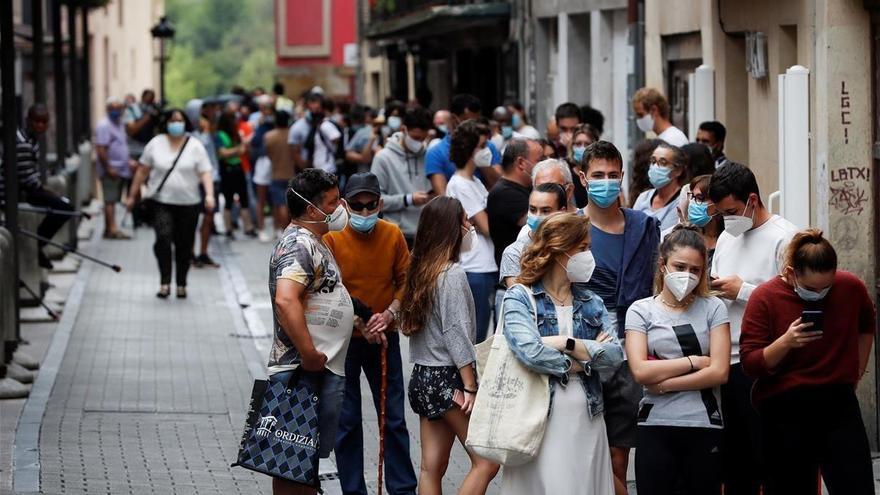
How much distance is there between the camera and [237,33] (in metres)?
142

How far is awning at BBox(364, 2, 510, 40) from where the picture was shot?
26.2 metres

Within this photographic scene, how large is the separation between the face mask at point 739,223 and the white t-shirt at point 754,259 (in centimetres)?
6

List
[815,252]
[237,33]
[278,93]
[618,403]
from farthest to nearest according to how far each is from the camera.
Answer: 1. [237,33]
2. [278,93]
3. [618,403]
4. [815,252]

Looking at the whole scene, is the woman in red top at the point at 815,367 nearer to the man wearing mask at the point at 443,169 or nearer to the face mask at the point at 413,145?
the man wearing mask at the point at 443,169

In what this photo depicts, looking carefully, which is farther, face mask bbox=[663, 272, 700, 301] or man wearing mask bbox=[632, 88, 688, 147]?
man wearing mask bbox=[632, 88, 688, 147]

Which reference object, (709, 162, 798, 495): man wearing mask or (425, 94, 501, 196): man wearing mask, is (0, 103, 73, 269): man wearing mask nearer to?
(425, 94, 501, 196): man wearing mask

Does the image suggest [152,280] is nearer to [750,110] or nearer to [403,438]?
[750,110]

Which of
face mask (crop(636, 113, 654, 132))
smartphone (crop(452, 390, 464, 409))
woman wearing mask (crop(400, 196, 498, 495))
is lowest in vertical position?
smartphone (crop(452, 390, 464, 409))

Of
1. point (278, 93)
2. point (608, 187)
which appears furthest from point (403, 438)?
point (278, 93)

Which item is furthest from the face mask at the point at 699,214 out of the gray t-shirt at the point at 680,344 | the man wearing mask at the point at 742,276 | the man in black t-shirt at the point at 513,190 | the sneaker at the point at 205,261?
the sneaker at the point at 205,261

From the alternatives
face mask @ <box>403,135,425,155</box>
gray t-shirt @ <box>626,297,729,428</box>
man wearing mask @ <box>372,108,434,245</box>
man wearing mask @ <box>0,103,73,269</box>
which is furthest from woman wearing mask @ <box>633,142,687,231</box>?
man wearing mask @ <box>0,103,73,269</box>

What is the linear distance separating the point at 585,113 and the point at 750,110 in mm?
1992

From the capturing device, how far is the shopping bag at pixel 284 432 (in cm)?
831

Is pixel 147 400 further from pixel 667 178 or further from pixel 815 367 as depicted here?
pixel 815 367
